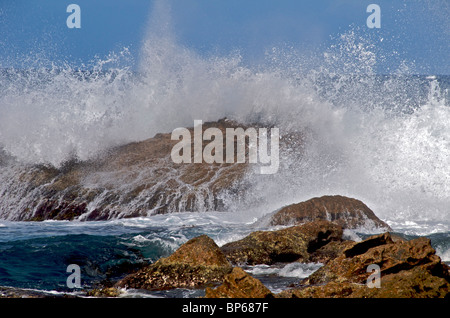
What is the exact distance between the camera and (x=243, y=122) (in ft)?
51.0

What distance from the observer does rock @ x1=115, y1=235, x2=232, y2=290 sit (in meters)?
5.78

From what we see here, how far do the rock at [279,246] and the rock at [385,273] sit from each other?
1471 millimetres

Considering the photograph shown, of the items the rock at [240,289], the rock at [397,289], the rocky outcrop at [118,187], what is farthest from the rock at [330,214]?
the rock at [240,289]

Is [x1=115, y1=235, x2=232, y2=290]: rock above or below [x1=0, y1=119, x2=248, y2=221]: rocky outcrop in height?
below

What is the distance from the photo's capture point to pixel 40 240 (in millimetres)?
8406

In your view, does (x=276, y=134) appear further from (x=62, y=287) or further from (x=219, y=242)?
(x=62, y=287)

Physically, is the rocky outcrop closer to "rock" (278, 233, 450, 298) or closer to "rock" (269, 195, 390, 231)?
"rock" (269, 195, 390, 231)

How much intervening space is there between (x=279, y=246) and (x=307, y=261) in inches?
17.9

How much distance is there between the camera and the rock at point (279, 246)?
7.22 meters

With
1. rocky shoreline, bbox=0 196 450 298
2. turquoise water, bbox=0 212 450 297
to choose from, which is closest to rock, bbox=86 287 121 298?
rocky shoreline, bbox=0 196 450 298

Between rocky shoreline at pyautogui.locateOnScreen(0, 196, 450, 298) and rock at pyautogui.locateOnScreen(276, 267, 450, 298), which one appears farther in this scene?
rocky shoreline at pyautogui.locateOnScreen(0, 196, 450, 298)

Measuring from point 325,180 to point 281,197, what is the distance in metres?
1.46
